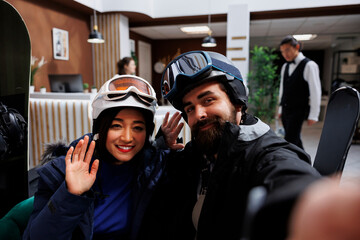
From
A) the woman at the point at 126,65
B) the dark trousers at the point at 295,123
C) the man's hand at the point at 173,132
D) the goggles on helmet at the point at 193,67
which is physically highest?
the woman at the point at 126,65

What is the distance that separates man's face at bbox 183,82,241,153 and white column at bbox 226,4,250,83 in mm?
5411

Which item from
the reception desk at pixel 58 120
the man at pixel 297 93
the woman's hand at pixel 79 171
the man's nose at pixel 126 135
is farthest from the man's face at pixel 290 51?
the woman's hand at pixel 79 171

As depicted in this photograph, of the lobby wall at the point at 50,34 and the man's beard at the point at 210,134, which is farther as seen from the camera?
the lobby wall at the point at 50,34

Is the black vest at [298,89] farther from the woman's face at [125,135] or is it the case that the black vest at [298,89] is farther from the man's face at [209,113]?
the woman's face at [125,135]

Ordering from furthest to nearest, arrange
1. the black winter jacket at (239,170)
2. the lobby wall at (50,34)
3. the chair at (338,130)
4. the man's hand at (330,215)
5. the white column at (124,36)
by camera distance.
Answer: the white column at (124,36), the lobby wall at (50,34), the chair at (338,130), the black winter jacket at (239,170), the man's hand at (330,215)

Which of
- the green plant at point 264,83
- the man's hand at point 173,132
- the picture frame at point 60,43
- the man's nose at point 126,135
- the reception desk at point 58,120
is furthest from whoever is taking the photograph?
the picture frame at point 60,43

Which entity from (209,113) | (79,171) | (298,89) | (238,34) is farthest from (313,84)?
(238,34)

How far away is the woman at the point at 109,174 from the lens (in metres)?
0.95

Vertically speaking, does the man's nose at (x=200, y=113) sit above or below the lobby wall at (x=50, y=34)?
below

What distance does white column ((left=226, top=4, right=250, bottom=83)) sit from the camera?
6227 millimetres

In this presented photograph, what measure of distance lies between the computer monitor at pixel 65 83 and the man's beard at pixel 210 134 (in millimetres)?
4482

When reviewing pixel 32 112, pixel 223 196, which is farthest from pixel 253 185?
pixel 32 112

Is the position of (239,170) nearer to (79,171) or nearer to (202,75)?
(202,75)

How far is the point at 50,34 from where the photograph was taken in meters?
5.86
